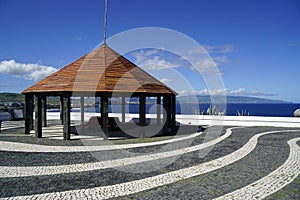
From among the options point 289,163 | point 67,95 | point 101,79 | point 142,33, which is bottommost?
point 289,163

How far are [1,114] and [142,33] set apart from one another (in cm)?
1622

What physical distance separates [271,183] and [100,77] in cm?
932

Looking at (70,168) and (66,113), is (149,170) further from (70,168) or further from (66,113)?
(66,113)

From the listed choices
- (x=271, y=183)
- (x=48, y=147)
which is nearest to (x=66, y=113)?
(x=48, y=147)

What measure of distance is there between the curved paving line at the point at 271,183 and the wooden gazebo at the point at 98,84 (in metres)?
7.50

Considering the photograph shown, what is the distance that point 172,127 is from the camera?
656 inches

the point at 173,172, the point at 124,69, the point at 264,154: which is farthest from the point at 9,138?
the point at 264,154

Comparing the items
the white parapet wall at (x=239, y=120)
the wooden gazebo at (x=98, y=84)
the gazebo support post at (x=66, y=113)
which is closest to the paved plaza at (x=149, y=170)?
the gazebo support post at (x=66, y=113)

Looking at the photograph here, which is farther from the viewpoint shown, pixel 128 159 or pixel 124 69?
pixel 124 69

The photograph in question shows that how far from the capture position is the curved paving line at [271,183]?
5277 millimetres

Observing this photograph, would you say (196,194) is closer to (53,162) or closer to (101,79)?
(53,162)

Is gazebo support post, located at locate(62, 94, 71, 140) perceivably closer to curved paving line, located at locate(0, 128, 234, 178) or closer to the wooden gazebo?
the wooden gazebo

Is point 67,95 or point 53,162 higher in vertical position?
point 67,95

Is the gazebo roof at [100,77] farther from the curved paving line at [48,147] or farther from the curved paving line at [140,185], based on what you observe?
the curved paving line at [140,185]
